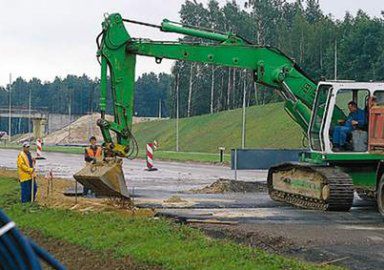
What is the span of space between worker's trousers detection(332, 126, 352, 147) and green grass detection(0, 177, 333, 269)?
200 inches

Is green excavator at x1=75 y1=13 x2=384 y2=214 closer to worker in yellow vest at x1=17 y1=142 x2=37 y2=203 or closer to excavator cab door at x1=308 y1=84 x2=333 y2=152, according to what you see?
excavator cab door at x1=308 y1=84 x2=333 y2=152

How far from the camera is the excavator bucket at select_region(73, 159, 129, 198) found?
14453mm

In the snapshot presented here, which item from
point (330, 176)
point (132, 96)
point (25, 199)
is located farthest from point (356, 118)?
point (25, 199)

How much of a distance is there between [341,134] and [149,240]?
6606 millimetres

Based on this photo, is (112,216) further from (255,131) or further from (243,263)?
(255,131)

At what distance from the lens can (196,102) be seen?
116 m

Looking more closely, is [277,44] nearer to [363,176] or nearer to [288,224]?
[363,176]

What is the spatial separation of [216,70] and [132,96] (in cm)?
9103

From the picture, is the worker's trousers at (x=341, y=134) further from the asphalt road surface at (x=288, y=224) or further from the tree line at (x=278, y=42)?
the tree line at (x=278, y=42)

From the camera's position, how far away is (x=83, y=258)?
10.2 m

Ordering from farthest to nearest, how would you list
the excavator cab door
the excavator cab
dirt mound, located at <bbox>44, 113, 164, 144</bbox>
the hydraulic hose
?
dirt mound, located at <bbox>44, 113, 164, 144</bbox> → the excavator cab door → the excavator cab → the hydraulic hose

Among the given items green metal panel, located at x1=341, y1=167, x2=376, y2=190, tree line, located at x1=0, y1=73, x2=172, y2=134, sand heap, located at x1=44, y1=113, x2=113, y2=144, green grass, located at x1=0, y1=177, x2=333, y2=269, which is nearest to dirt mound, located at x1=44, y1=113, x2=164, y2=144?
sand heap, located at x1=44, y1=113, x2=113, y2=144

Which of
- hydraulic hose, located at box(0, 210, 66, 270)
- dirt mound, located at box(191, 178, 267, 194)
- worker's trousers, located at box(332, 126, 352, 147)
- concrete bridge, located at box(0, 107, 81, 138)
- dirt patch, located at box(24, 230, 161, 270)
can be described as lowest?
dirt patch, located at box(24, 230, 161, 270)

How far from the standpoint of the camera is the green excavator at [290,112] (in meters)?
14.7
